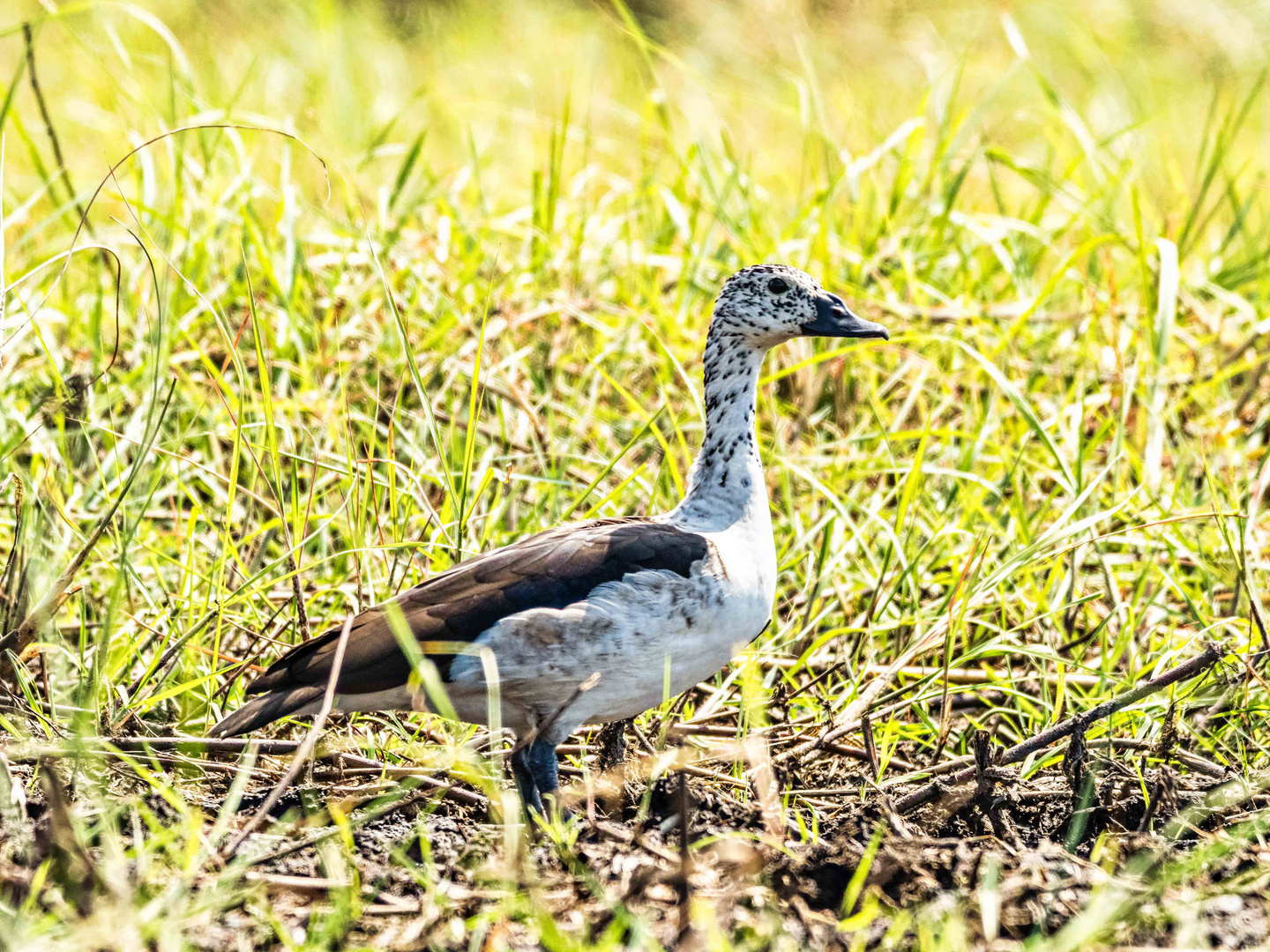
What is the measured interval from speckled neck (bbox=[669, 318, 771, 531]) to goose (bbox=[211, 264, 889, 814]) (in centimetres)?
13

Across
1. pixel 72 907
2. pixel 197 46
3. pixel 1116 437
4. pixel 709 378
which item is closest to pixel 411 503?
pixel 709 378

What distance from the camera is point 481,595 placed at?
314 centimetres

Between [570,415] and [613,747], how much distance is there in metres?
1.60

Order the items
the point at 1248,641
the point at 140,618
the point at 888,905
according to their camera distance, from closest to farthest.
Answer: the point at 888,905 → the point at 1248,641 → the point at 140,618

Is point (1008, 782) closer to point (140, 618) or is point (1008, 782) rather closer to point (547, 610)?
point (547, 610)

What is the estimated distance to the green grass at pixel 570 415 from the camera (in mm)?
3453

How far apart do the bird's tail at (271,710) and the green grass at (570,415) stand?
0.19 metres

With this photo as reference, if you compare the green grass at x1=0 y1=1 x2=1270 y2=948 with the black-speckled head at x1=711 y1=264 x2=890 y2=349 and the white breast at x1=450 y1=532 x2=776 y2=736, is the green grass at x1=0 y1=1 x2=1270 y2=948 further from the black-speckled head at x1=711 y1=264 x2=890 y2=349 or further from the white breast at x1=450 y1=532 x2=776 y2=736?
the black-speckled head at x1=711 y1=264 x2=890 y2=349

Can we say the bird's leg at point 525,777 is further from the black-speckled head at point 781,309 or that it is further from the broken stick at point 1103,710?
the black-speckled head at point 781,309

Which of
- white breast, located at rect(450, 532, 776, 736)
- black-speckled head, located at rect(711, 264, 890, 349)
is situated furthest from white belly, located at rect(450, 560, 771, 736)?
black-speckled head, located at rect(711, 264, 890, 349)

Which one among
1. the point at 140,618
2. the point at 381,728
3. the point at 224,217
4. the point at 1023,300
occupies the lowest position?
the point at 381,728

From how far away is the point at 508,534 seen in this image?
13.7 ft

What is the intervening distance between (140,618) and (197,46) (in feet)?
20.8

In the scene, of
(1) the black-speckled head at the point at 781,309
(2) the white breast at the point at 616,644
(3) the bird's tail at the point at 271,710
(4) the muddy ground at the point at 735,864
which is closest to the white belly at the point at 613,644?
(2) the white breast at the point at 616,644
